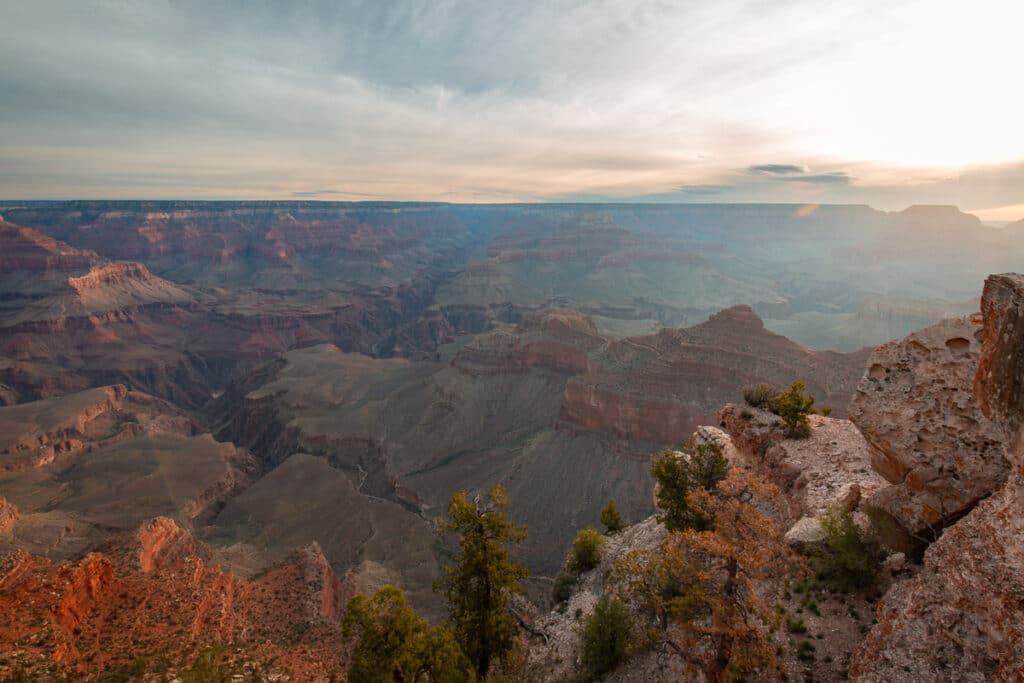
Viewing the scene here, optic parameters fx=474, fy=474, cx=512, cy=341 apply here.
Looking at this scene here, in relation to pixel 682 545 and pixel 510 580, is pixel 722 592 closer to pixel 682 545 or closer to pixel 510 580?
pixel 682 545

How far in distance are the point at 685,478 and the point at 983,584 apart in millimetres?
10708

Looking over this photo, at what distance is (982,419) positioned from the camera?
8.52m

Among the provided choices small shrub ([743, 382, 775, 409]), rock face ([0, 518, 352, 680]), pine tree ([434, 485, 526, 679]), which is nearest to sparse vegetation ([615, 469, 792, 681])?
pine tree ([434, 485, 526, 679])

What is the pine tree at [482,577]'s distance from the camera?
14.7 meters

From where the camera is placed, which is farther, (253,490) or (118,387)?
(118,387)

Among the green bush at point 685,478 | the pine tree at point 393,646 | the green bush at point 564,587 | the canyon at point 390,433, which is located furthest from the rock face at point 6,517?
the green bush at point 685,478

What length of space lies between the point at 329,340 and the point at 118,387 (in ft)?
168

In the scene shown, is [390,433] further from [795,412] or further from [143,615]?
[795,412]

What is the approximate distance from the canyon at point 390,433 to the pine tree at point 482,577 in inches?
301

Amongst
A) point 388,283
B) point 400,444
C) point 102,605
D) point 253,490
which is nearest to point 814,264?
point 388,283

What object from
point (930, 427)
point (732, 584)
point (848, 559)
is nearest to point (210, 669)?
point (732, 584)

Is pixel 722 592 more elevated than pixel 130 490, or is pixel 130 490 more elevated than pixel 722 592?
pixel 722 592

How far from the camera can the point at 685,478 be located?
57.6 feet

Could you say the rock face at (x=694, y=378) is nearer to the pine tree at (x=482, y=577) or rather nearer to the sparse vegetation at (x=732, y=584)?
the pine tree at (x=482, y=577)
